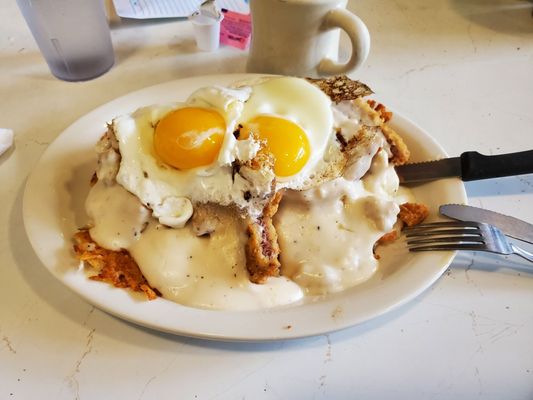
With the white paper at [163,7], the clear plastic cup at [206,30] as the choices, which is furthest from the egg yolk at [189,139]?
the white paper at [163,7]

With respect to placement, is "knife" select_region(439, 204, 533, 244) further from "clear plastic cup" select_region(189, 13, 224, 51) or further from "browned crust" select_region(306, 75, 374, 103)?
"clear plastic cup" select_region(189, 13, 224, 51)

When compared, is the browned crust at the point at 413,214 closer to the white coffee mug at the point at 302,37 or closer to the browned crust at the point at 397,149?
the browned crust at the point at 397,149

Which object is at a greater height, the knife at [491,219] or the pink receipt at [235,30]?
the pink receipt at [235,30]

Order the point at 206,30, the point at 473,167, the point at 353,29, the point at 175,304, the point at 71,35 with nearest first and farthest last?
the point at 175,304
the point at 473,167
the point at 353,29
the point at 71,35
the point at 206,30

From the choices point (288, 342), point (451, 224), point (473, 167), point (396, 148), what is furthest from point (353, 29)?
point (288, 342)

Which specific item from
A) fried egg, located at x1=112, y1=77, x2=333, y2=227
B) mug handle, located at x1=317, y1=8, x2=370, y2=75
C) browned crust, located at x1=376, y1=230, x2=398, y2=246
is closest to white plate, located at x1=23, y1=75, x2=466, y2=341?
browned crust, located at x1=376, y1=230, x2=398, y2=246

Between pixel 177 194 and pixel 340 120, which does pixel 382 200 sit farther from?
pixel 177 194

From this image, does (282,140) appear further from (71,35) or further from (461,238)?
(71,35)
